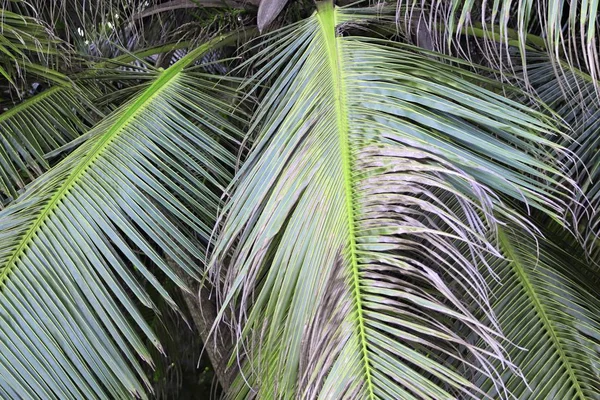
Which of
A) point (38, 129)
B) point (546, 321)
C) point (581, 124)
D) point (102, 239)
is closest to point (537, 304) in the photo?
point (546, 321)

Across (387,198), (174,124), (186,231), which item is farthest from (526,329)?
(174,124)

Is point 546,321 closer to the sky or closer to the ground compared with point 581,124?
closer to the ground

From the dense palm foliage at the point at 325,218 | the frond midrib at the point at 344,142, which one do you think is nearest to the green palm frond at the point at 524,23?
the dense palm foliage at the point at 325,218

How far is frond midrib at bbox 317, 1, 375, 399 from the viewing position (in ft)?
2.63

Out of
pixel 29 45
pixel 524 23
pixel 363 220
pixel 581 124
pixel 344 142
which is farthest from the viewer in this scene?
pixel 29 45

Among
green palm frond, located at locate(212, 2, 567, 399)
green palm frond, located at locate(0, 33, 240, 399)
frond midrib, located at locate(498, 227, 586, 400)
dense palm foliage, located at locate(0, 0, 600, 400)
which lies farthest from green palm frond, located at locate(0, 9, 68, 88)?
frond midrib, located at locate(498, 227, 586, 400)

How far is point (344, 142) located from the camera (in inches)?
40.0

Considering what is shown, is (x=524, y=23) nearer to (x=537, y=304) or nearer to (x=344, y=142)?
(x=344, y=142)

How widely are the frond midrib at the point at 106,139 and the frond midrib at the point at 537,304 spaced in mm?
782

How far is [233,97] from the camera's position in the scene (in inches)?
58.8

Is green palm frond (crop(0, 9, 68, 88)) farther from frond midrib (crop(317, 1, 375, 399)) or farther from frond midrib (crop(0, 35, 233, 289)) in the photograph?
frond midrib (crop(317, 1, 375, 399))

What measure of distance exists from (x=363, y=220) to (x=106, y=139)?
25.1 inches

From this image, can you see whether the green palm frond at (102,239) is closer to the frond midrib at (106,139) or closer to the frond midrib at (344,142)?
the frond midrib at (106,139)

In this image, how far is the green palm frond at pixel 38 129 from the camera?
4.78ft
